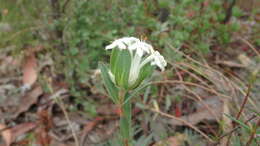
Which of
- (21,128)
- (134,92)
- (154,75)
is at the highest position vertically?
(134,92)

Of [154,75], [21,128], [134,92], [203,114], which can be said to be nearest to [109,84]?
[134,92]

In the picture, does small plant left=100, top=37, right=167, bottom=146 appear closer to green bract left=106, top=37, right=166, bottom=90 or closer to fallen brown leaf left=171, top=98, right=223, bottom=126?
green bract left=106, top=37, right=166, bottom=90

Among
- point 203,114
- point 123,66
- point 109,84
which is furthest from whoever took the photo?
point 203,114

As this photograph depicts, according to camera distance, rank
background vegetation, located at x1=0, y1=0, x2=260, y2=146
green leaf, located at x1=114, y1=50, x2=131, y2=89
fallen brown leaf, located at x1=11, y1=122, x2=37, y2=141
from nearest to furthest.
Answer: green leaf, located at x1=114, y1=50, x2=131, y2=89, background vegetation, located at x1=0, y1=0, x2=260, y2=146, fallen brown leaf, located at x1=11, y1=122, x2=37, y2=141

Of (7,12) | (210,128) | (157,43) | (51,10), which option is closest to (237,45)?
(157,43)

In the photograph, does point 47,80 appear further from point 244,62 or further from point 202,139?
point 244,62

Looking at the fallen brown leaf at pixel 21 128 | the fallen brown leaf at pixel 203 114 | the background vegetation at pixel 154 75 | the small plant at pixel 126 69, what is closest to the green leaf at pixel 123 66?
the small plant at pixel 126 69

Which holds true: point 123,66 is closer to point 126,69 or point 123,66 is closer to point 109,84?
point 126,69

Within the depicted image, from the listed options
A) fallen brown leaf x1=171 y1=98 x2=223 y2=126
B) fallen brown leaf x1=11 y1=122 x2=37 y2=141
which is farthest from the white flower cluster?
fallen brown leaf x1=11 y1=122 x2=37 y2=141
